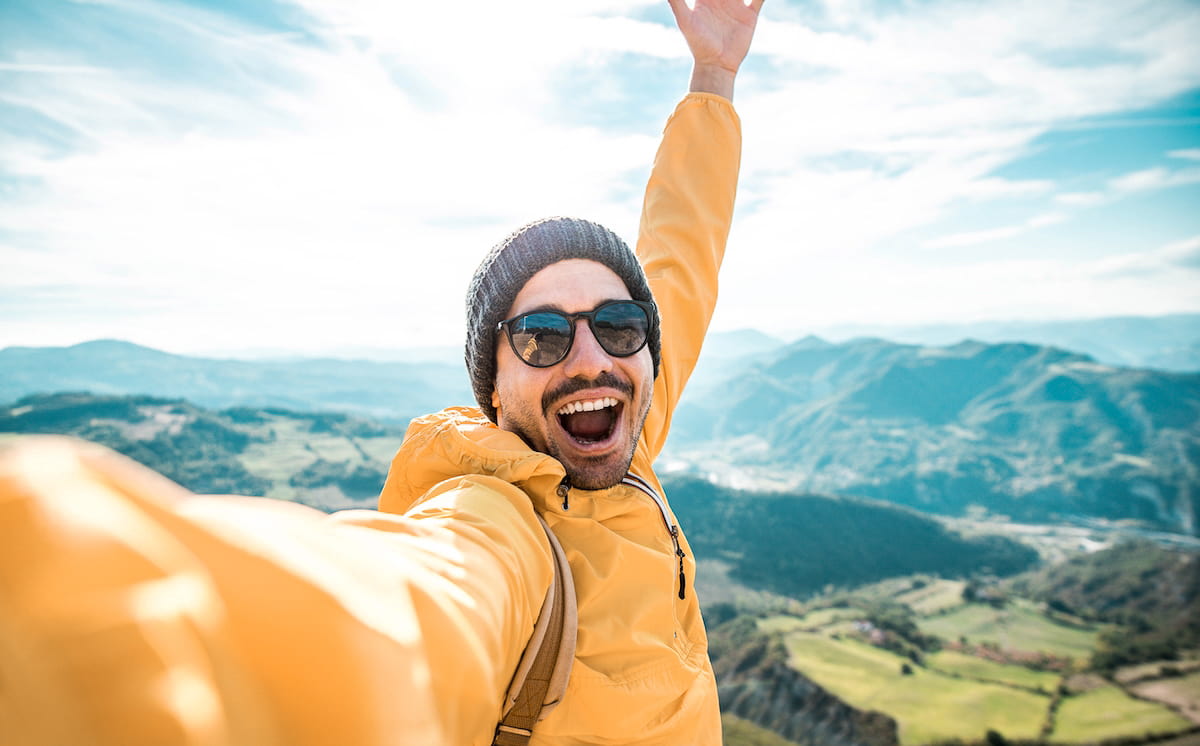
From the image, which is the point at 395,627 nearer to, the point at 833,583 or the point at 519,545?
the point at 519,545

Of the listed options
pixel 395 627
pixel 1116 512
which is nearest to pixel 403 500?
pixel 395 627

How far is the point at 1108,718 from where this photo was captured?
60.2 meters

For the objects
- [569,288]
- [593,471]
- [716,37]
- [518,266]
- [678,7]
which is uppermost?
[678,7]

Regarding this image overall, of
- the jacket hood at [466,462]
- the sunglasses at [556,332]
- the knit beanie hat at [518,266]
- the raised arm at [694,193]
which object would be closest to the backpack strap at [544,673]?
the jacket hood at [466,462]

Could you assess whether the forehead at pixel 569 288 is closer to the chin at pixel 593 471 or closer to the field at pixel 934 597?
the chin at pixel 593 471

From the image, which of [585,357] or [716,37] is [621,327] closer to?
[585,357]

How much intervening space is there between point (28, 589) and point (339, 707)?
36cm

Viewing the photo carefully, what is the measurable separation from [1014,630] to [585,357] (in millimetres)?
111883

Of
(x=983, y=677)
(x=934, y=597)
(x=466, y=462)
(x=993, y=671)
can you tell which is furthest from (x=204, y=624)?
(x=934, y=597)

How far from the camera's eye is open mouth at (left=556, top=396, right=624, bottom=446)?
272cm

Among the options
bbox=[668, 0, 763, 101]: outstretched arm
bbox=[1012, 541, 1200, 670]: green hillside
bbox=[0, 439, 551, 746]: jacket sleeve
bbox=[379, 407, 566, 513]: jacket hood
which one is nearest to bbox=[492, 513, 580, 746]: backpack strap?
bbox=[379, 407, 566, 513]: jacket hood

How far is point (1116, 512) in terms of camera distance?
18638 cm

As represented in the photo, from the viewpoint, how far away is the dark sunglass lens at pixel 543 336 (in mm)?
2666

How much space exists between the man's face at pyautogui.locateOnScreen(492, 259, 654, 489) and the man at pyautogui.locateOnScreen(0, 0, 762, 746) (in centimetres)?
1
